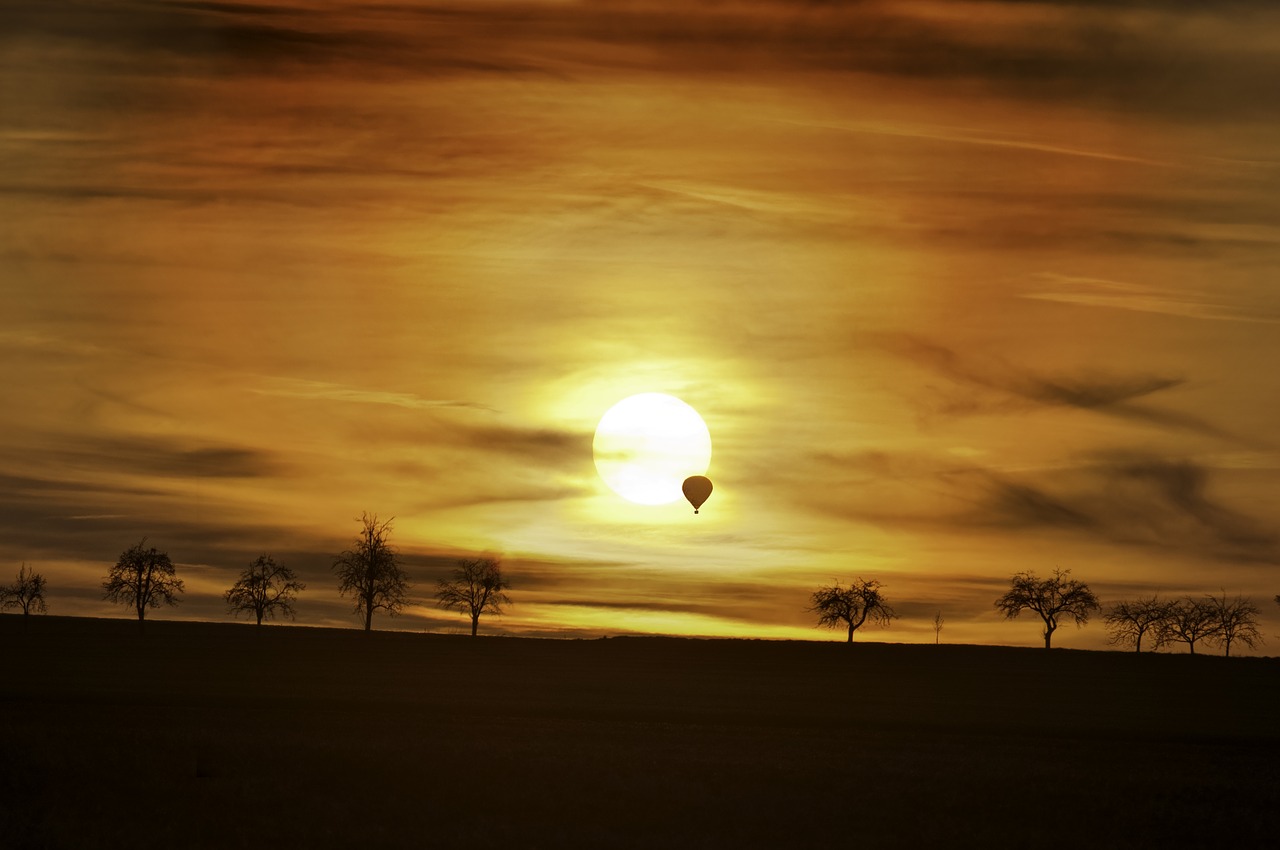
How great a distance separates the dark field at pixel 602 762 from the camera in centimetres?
2830

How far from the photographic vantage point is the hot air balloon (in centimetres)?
8369

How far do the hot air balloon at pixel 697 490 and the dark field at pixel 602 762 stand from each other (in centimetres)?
1188

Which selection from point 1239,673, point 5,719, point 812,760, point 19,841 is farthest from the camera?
point 1239,673

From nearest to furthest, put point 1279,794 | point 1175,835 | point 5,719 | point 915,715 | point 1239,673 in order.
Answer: point 1175,835, point 1279,794, point 5,719, point 915,715, point 1239,673

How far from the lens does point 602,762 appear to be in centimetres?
3578

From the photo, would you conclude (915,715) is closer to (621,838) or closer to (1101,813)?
(1101,813)

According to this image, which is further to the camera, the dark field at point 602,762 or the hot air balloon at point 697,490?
the hot air balloon at point 697,490

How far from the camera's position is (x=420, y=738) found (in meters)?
40.6

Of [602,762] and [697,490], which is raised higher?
[697,490]

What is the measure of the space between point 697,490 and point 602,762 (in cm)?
4873

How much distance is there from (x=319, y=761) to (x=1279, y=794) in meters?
25.7

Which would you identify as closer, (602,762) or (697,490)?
(602,762)

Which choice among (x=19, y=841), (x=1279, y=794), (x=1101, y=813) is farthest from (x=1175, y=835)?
(x=19, y=841)

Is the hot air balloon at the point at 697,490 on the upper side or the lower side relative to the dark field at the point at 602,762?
upper
